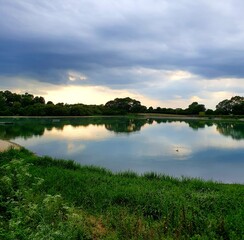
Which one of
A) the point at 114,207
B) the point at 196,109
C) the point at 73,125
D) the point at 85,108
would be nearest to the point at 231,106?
the point at 196,109

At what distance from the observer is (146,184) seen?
11680 millimetres

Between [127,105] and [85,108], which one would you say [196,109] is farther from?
[85,108]

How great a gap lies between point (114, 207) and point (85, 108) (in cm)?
9788

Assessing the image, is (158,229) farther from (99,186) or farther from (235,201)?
(99,186)

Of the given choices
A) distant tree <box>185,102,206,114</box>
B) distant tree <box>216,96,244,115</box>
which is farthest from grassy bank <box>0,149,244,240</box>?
distant tree <box>185,102,206,114</box>

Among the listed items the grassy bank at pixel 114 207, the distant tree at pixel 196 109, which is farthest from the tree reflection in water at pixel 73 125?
the distant tree at pixel 196 109

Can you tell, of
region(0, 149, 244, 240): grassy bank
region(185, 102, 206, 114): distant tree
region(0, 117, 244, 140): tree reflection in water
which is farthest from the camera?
region(185, 102, 206, 114): distant tree

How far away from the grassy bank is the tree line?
83023 millimetres

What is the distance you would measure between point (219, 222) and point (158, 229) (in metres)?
1.17

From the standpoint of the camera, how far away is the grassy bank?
6.30m

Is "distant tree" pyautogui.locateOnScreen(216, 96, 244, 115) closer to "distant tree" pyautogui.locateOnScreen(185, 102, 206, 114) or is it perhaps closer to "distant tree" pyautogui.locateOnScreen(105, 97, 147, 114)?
"distant tree" pyautogui.locateOnScreen(185, 102, 206, 114)

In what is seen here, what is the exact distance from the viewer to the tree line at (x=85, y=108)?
94.2 metres

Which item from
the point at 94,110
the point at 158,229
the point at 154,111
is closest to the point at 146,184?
the point at 158,229

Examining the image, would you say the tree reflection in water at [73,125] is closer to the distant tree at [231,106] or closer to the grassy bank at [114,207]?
the grassy bank at [114,207]
